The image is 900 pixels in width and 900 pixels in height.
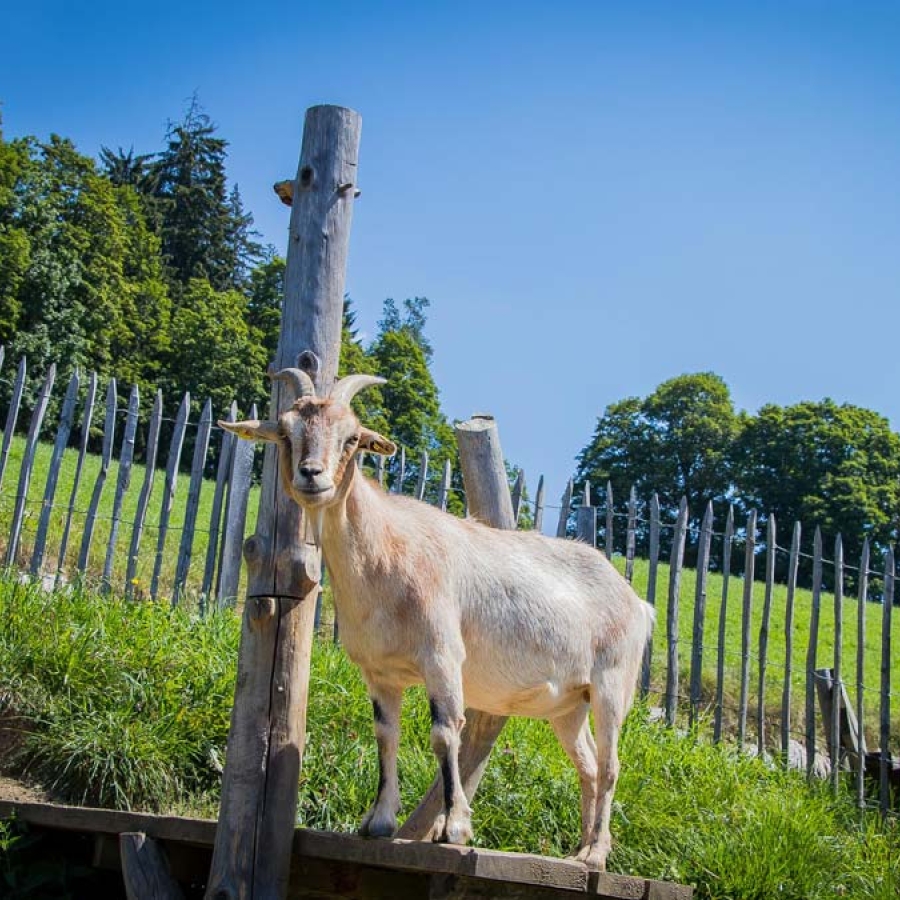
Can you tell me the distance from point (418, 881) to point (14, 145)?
150ft

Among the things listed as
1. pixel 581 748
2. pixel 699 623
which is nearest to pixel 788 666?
pixel 699 623

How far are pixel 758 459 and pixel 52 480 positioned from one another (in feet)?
148

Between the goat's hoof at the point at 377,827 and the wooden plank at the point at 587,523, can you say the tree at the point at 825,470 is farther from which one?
the goat's hoof at the point at 377,827

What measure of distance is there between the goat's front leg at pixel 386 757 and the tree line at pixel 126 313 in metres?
30.1

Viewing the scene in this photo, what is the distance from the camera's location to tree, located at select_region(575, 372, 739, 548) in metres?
52.9

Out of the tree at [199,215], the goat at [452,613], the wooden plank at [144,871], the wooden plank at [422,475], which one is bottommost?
the wooden plank at [144,871]

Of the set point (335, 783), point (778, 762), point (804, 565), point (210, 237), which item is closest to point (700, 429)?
point (804, 565)

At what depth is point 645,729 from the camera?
30.2 feet

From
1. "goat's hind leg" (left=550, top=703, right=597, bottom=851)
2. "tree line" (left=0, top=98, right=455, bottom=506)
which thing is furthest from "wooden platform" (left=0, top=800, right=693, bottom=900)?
"tree line" (left=0, top=98, right=455, bottom=506)

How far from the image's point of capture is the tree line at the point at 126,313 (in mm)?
39188

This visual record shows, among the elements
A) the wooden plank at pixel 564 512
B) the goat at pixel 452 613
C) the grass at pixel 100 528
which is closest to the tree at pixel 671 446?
the grass at pixel 100 528

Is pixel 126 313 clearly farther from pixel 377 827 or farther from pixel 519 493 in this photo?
pixel 377 827

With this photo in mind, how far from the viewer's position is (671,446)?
5356 centimetres

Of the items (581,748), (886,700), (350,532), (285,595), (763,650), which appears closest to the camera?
(350,532)
